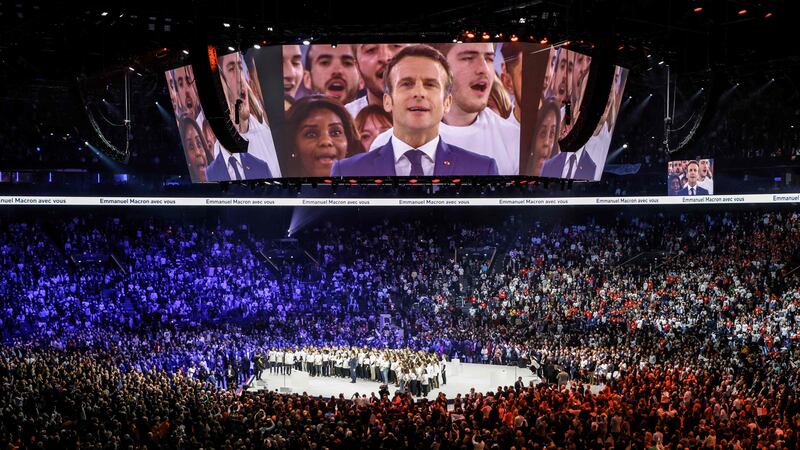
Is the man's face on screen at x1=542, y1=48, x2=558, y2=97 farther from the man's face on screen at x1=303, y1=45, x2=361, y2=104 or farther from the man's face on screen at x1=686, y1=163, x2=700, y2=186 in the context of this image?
the man's face on screen at x1=686, y1=163, x2=700, y2=186

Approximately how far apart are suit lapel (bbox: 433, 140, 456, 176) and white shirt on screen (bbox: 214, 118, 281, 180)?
16.0ft

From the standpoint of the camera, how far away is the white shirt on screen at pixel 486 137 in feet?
72.6

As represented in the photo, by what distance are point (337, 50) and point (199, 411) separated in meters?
10.9

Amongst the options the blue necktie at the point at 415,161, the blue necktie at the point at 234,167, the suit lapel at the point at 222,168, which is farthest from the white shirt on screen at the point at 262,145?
the blue necktie at the point at 415,161

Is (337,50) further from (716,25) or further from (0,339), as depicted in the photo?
(0,339)

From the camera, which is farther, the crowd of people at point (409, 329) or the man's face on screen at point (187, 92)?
the man's face on screen at point (187, 92)

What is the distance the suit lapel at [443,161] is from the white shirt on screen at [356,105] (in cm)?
245

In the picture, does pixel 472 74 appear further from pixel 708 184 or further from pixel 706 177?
pixel 708 184

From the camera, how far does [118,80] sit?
27.7m

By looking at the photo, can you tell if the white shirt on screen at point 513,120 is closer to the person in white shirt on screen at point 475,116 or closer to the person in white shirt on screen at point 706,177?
the person in white shirt on screen at point 475,116

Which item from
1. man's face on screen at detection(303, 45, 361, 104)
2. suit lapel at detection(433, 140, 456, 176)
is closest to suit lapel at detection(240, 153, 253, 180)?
man's face on screen at detection(303, 45, 361, 104)

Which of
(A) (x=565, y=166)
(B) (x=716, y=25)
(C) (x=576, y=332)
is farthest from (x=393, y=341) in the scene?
(B) (x=716, y=25)

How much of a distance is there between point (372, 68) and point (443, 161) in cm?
345

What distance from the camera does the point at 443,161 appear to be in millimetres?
22656
